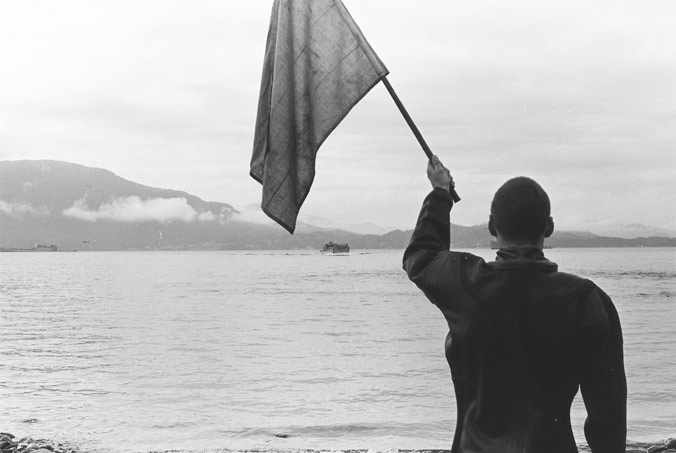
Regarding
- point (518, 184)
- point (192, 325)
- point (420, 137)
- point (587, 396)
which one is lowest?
point (192, 325)

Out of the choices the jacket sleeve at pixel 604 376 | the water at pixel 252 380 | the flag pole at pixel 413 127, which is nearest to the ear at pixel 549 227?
the jacket sleeve at pixel 604 376

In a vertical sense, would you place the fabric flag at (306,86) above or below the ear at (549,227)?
above

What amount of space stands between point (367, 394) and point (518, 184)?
48.3 ft

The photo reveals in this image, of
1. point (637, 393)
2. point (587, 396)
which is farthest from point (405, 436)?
point (587, 396)

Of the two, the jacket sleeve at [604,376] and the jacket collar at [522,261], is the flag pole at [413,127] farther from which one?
the jacket sleeve at [604,376]

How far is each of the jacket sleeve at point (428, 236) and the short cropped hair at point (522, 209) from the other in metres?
0.30

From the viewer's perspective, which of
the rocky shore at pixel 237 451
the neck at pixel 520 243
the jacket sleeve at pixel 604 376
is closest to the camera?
the jacket sleeve at pixel 604 376

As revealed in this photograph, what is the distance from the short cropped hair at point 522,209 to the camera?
9.78ft

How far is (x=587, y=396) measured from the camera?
2842 millimetres

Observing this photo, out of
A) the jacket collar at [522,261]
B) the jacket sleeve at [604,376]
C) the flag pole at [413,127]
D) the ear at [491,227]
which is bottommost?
the jacket sleeve at [604,376]

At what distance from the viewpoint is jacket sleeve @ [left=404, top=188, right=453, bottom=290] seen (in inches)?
123

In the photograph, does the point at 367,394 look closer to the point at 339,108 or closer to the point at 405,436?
the point at 405,436

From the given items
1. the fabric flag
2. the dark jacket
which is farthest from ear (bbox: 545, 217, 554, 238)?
the fabric flag

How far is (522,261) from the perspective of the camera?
9.45 feet
